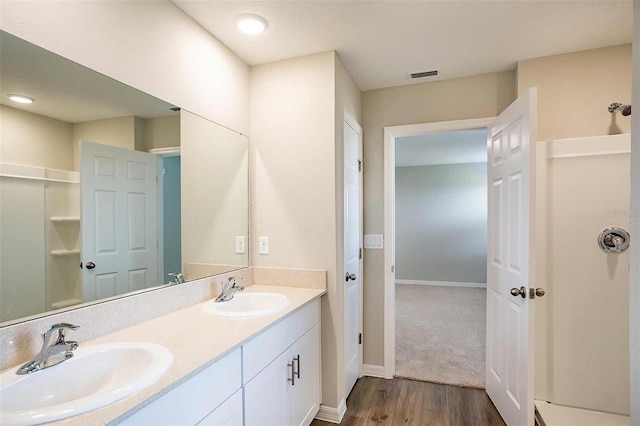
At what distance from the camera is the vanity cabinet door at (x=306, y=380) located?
5.74 feet

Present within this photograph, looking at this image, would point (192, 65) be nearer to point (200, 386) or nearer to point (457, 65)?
point (200, 386)

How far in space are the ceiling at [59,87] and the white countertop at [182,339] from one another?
0.84 meters

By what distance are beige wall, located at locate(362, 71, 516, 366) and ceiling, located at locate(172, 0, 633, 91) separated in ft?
0.89

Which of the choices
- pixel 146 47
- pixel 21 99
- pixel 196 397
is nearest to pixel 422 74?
pixel 146 47

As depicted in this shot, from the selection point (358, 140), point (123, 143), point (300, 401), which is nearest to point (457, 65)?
point (358, 140)

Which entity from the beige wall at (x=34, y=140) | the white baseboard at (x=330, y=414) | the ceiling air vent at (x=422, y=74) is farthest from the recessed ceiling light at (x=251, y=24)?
the white baseboard at (x=330, y=414)

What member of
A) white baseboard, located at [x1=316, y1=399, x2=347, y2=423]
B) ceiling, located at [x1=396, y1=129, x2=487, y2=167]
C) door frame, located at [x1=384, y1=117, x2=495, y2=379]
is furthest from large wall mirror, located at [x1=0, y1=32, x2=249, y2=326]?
ceiling, located at [x1=396, y1=129, x2=487, y2=167]

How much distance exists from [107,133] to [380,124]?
201 centimetres

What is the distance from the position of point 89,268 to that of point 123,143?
563 mm

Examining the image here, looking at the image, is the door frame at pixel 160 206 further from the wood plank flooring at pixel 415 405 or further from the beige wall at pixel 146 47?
the wood plank flooring at pixel 415 405

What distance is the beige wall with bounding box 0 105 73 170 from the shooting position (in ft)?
3.46

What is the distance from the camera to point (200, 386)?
3.53 feet

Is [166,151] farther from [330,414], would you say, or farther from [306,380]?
[330,414]

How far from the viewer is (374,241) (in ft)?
9.00
